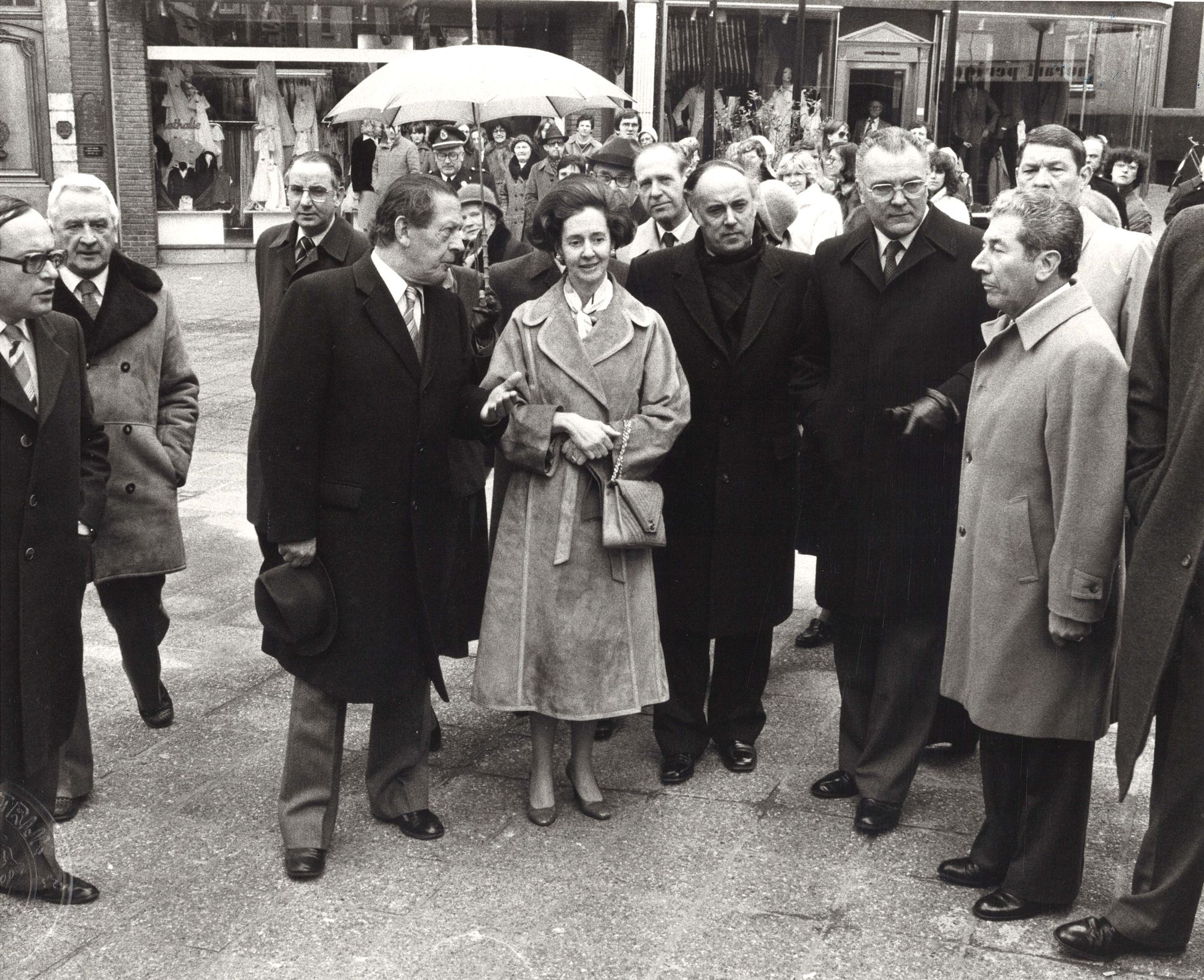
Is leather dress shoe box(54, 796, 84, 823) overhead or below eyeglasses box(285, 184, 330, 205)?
below

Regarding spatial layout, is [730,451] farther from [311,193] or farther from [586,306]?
[311,193]

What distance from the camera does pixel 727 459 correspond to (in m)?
4.86

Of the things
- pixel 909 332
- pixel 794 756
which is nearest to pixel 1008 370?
pixel 909 332

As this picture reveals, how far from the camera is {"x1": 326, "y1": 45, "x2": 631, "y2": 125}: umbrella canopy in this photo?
6605 millimetres

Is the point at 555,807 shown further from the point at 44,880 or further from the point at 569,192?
the point at 569,192

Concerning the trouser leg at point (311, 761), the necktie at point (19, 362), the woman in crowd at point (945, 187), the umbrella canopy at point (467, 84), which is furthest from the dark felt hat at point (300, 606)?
the woman in crowd at point (945, 187)

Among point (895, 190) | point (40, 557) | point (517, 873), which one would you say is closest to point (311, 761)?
point (517, 873)

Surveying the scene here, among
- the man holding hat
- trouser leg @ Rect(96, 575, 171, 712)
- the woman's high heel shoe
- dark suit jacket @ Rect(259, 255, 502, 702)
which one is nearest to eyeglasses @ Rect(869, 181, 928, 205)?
dark suit jacket @ Rect(259, 255, 502, 702)

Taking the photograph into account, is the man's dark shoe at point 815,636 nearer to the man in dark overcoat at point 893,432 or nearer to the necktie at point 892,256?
the man in dark overcoat at point 893,432

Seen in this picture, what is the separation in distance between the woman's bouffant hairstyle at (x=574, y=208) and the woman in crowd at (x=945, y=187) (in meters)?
3.39

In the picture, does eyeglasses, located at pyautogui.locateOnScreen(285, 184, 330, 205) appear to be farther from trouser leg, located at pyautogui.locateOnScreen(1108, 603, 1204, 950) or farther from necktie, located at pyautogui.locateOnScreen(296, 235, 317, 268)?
trouser leg, located at pyautogui.locateOnScreen(1108, 603, 1204, 950)

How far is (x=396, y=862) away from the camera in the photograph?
4285 millimetres

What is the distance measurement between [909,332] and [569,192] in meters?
1.13

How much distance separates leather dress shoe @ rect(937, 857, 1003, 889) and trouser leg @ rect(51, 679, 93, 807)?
2.68 meters
